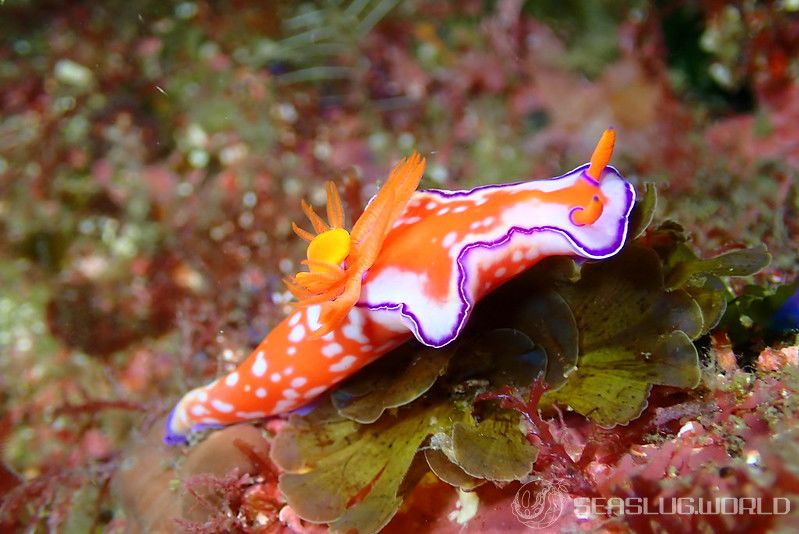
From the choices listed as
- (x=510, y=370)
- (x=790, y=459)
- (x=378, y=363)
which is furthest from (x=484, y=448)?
(x=790, y=459)

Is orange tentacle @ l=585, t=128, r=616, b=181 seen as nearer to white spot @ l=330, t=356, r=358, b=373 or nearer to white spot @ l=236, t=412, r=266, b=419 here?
white spot @ l=330, t=356, r=358, b=373

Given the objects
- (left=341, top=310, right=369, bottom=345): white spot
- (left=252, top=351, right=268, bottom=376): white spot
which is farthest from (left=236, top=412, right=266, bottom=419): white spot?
(left=341, top=310, right=369, bottom=345): white spot

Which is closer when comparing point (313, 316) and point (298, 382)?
point (313, 316)

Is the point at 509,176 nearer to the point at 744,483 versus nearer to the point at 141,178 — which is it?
the point at 141,178

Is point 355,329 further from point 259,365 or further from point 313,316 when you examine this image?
point 259,365

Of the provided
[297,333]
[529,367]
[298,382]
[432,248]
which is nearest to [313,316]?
[297,333]
